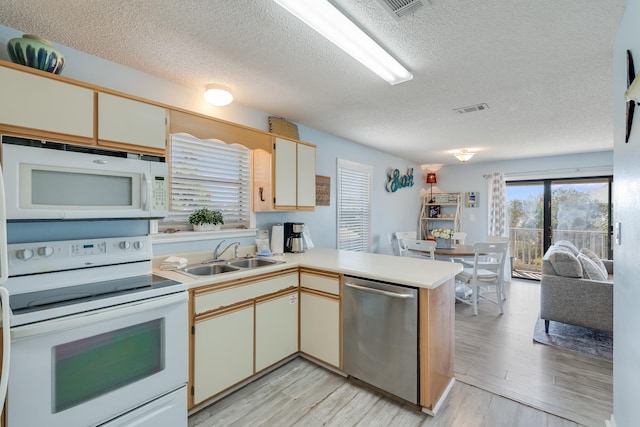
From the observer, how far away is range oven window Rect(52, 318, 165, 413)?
4.33 ft

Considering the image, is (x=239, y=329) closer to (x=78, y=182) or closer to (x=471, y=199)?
(x=78, y=182)

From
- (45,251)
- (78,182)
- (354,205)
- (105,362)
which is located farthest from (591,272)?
(45,251)

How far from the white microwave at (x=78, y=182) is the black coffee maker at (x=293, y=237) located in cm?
136

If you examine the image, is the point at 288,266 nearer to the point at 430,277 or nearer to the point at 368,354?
the point at 368,354

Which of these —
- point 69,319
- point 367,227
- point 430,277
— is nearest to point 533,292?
point 367,227

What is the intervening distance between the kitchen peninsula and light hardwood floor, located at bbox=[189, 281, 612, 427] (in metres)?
0.10

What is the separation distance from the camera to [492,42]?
179 centimetres

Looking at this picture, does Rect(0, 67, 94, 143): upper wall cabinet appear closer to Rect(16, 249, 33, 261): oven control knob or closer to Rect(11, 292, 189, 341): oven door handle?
Rect(16, 249, 33, 261): oven control knob

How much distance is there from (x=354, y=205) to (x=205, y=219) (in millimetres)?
2499

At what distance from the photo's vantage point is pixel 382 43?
183 centimetres

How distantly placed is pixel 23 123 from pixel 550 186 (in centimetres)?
703

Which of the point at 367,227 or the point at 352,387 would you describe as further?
the point at 367,227

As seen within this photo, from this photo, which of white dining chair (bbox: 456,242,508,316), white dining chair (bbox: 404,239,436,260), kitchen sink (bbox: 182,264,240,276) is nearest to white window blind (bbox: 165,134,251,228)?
kitchen sink (bbox: 182,264,240,276)

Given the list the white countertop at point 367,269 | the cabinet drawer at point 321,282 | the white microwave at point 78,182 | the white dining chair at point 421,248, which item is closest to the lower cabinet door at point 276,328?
the cabinet drawer at point 321,282
